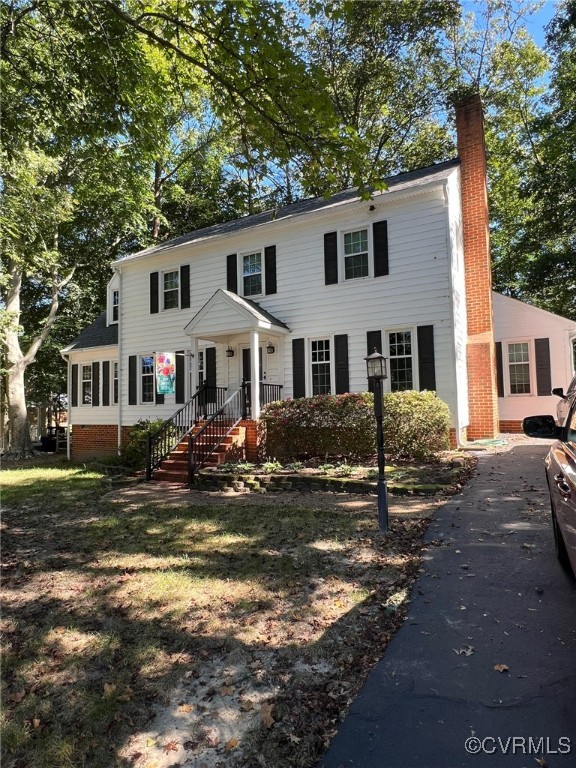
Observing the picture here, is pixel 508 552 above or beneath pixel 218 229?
beneath

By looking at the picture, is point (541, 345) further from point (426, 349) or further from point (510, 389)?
point (426, 349)

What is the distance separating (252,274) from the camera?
1355 cm

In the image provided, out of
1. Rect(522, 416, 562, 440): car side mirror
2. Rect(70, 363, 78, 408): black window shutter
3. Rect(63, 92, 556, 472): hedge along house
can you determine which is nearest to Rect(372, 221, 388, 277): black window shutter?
Rect(63, 92, 556, 472): hedge along house

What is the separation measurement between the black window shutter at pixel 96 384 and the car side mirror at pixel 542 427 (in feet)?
53.5

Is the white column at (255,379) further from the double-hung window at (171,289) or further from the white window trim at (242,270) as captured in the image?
the double-hung window at (171,289)

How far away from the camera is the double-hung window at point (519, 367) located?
47.4 feet

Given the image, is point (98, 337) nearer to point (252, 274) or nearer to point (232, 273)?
point (232, 273)

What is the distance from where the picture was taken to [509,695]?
245cm

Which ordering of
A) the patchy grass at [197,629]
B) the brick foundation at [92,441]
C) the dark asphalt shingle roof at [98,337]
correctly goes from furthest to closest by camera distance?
the dark asphalt shingle roof at [98,337], the brick foundation at [92,441], the patchy grass at [197,629]

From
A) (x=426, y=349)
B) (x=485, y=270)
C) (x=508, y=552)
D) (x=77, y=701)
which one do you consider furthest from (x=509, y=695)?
(x=485, y=270)

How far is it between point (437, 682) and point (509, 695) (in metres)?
0.38

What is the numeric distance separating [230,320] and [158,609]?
8.80 metres

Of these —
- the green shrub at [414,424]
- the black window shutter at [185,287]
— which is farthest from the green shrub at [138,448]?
the green shrub at [414,424]

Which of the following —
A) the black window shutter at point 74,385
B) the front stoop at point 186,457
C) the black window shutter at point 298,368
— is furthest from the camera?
the black window shutter at point 74,385
